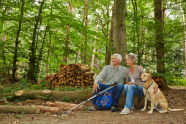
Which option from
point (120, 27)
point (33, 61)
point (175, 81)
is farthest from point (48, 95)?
point (175, 81)

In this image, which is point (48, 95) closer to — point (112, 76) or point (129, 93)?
point (112, 76)

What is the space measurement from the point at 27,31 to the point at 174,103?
8.46 metres

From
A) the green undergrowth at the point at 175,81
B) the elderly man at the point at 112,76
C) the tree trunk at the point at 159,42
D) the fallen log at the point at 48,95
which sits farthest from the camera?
the green undergrowth at the point at 175,81

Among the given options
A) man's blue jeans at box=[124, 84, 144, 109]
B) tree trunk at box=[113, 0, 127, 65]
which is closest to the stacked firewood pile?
tree trunk at box=[113, 0, 127, 65]

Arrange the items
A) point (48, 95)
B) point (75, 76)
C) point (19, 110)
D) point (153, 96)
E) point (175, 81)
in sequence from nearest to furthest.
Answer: point (153, 96) < point (19, 110) < point (48, 95) < point (75, 76) < point (175, 81)

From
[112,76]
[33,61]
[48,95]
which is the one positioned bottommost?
[48,95]

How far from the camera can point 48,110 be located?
3812mm

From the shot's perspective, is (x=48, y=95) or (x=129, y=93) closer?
(x=129, y=93)

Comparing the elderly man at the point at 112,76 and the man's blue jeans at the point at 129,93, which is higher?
the elderly man at the point at 112,76

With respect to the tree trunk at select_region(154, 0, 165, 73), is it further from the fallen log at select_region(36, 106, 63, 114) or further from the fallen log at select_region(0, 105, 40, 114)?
the fallen log at select_region(0, 105, 40, 114)

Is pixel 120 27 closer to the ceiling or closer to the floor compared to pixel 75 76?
closer to the ceiling

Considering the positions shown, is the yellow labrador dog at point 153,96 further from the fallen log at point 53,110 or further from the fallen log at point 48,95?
the fallen log at point 48,95

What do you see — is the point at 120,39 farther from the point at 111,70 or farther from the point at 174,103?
the point at 174,103

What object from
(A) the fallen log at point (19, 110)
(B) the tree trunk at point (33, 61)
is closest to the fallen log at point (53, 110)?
(A) the fallen log at point (19, 110)
